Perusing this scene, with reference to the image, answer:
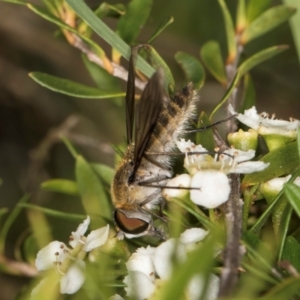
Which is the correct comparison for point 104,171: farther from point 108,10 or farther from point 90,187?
point 108,10

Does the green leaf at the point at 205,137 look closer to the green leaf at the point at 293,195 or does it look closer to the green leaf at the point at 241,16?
the green leaf at the point at 293,195

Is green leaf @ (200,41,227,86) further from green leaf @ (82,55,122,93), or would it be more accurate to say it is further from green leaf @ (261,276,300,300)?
green leaf @ (261,276,300,300)

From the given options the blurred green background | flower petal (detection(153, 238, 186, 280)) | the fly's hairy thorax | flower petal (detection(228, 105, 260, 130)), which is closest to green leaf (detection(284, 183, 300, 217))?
flower petal (detection(153, 238, 186, 280))

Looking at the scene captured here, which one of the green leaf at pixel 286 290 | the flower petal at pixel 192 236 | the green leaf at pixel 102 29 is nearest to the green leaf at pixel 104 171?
the green leaf at pixel 102 29

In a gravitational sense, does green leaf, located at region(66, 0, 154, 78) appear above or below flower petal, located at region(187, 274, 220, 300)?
above

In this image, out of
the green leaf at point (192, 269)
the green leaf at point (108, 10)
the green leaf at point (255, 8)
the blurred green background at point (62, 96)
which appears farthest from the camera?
the blurred green background at point (62, 96)
